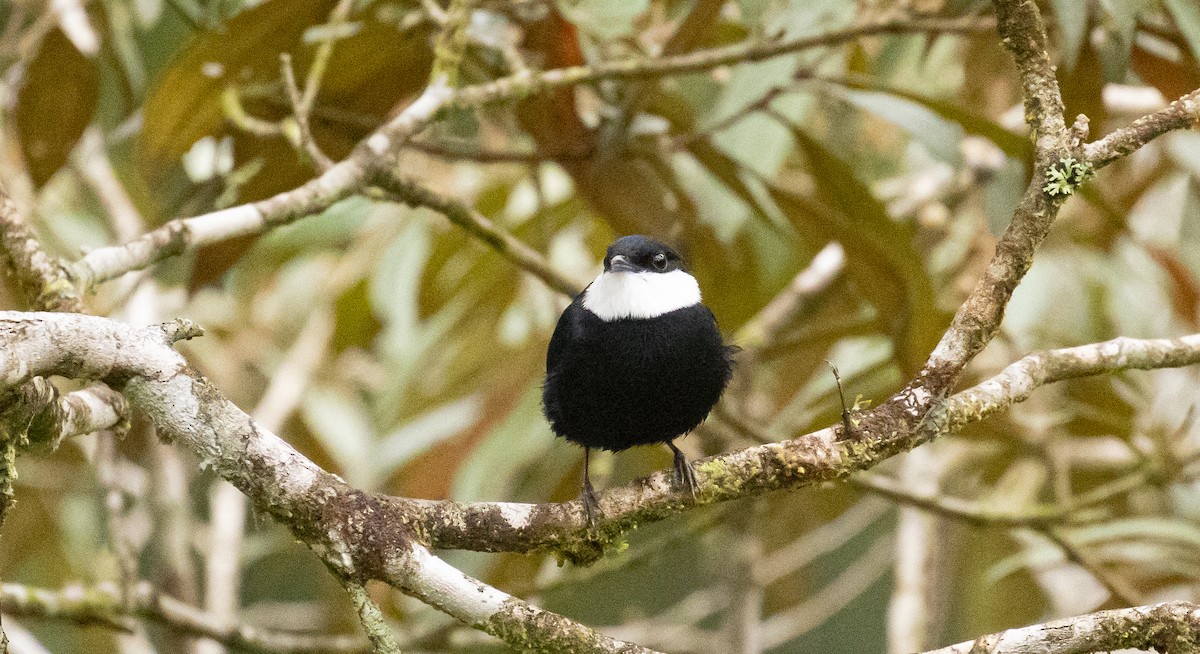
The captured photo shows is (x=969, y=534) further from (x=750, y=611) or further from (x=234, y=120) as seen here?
(x=234, y=120)

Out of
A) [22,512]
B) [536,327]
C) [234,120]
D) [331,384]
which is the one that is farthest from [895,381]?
[22,512]

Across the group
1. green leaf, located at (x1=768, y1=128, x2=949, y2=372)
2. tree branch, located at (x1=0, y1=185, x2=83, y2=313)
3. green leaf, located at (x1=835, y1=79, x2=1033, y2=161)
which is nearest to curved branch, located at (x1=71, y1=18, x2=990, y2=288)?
tree branch, located at (x1=0, y1=185, x2=83, y2=313)

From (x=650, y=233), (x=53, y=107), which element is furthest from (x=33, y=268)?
(x=650, y=233)

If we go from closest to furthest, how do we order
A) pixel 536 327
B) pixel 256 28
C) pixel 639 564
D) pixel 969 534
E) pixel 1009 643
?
pixel 1009 643
pixel 256 28
pixel 639 564
pixel 536 327
pixel 969 534

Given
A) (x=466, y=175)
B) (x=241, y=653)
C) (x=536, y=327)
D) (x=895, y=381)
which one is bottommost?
(x=241, y=653)

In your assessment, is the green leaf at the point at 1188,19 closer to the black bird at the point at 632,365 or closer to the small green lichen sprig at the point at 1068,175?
the small green lichen sprig at the point at 1068,175

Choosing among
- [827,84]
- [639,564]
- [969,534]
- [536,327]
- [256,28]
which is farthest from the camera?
[969,534]

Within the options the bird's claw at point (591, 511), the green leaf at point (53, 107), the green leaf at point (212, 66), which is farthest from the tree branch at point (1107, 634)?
the green leaf at point (53, 107)
